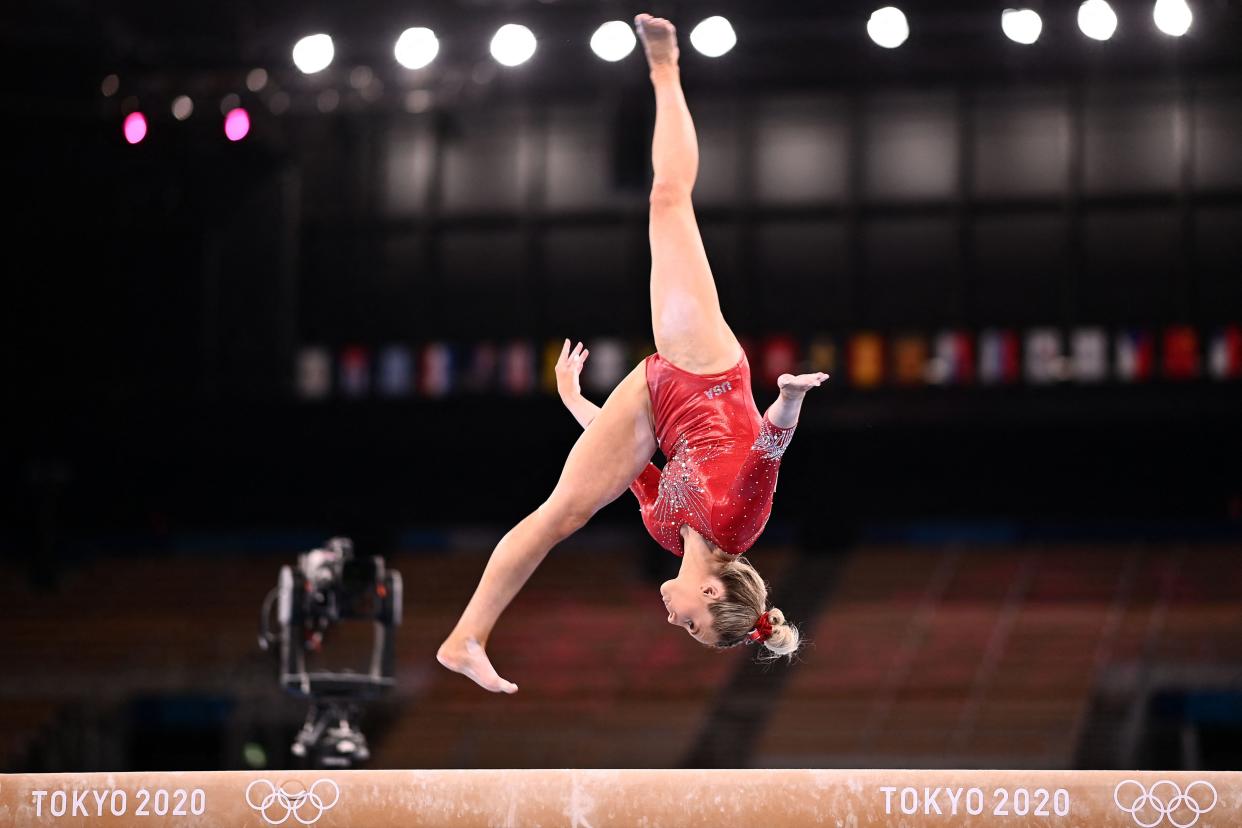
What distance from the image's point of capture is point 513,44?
25.9 feet

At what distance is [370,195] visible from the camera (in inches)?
630

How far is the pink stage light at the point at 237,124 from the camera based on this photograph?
955 centimetres

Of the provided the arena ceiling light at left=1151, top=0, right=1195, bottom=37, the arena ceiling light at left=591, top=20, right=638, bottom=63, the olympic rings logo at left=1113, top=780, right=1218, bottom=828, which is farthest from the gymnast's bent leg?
the arena ceiling light at left=1151, top=0, right=1195, bottom=37

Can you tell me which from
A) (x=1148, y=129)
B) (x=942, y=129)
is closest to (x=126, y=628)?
(x=942, y=129)

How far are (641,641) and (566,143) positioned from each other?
5286 millimetres

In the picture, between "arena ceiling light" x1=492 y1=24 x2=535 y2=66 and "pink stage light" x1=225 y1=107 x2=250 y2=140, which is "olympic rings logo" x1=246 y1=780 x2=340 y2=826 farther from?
"pink stage light" x1=225 y1=107 x2=250 y2=140

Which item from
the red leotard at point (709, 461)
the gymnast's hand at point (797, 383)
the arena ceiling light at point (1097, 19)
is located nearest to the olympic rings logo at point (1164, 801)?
the red leotard at point (709, 461)

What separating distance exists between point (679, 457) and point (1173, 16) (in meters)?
4.45

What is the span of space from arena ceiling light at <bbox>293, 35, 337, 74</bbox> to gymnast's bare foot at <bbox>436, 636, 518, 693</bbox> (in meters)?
4.37

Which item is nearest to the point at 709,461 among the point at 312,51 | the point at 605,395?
the point at 312,51

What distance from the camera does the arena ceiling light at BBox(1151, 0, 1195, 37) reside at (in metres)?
7.59

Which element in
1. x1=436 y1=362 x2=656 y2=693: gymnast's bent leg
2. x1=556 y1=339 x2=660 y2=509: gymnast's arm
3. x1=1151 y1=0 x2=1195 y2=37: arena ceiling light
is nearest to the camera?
x1=436 y1=362 x2=656 y2=693: gymnast's bent leg

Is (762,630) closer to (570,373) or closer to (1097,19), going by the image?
(570,373)

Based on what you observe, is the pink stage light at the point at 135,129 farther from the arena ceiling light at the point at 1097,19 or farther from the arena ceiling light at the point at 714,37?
the arena ceiling light at the point at 1097,19
